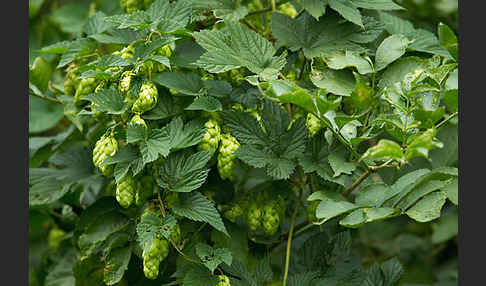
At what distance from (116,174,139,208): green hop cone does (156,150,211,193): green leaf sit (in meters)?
0.05

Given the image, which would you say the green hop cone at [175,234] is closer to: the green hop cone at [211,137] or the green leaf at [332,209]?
the green hop cone at [211,137]

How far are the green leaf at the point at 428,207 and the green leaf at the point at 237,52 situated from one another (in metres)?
0.32

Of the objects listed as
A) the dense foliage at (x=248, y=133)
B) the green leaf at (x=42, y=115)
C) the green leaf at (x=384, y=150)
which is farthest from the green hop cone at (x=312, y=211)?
the green leaf at (x=42, y=115)

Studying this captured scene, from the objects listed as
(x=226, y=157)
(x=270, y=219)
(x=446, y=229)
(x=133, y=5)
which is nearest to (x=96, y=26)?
(x=133, y=5)

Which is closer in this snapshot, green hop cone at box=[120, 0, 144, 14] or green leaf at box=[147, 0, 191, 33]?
Answer: green leaf at box=[147, 0, 191, 33]

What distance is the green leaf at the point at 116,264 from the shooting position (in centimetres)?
112

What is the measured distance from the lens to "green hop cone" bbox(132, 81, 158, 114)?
3.29 ft

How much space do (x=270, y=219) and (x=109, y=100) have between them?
0.37 m

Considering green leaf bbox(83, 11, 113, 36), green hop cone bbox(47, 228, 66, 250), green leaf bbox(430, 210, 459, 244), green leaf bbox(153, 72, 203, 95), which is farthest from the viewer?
green leaf bbox(430, 210, 459, 244)

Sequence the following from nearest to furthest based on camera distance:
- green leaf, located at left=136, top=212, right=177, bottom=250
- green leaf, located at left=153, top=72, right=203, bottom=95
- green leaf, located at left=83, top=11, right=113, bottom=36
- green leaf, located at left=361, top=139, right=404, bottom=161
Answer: green leaf, located at left=361, top=139, right=404, bottom=161
green leaf, located at left=136, top=212, right=177, bottom=250
green leaf, located at left=153, top=72, right=203, bottom=95
green leaf, located at left=83, top=11, right=113, bottom=36

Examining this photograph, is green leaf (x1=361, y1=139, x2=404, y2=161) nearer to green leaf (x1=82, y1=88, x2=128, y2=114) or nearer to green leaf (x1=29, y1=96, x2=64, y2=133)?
green leaf (x1=82, y1=88, x2=128, y2=114)

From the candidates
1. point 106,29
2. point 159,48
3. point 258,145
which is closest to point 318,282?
point 258,145

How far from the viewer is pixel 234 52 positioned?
104cm

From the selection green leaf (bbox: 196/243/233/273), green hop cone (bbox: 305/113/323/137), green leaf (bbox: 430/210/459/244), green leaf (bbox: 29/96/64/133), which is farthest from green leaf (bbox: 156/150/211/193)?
green leaf (bbox: 430/210/459/244)
